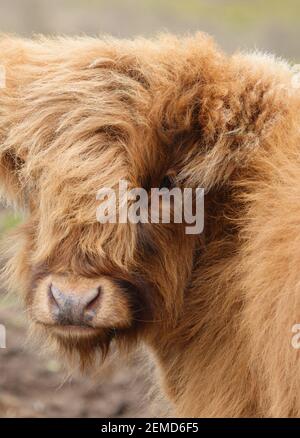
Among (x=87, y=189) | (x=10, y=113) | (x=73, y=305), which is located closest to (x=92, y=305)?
(x=73, y=305)

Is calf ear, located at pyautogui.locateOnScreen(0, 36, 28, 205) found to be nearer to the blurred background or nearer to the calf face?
the calf face

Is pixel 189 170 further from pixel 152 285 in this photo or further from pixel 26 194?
pixel 26 194

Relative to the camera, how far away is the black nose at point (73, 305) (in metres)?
2.90

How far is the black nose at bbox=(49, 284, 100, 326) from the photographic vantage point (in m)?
2.90

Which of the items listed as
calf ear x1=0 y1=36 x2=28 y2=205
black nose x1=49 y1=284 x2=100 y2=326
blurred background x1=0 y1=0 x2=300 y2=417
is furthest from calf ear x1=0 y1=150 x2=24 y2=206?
blurred background x1=0 y1=0 x2=300 y2=417

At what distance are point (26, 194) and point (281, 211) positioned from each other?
1014mm

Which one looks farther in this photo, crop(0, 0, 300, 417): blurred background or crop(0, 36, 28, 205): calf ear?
crop(0, 0, 300, 417): blurred background

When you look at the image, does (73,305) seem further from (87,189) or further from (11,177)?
(11,177)

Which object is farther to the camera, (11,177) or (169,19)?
(169,19)

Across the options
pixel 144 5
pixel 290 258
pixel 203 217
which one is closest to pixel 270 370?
pixel 290 258

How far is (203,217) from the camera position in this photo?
10.5 feet

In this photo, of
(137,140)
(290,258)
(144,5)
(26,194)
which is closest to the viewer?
(290,258)

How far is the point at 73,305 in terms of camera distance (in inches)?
114

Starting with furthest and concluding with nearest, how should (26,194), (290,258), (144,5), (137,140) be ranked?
(144,5)
(26,194)
(137,140)
(290,258)
